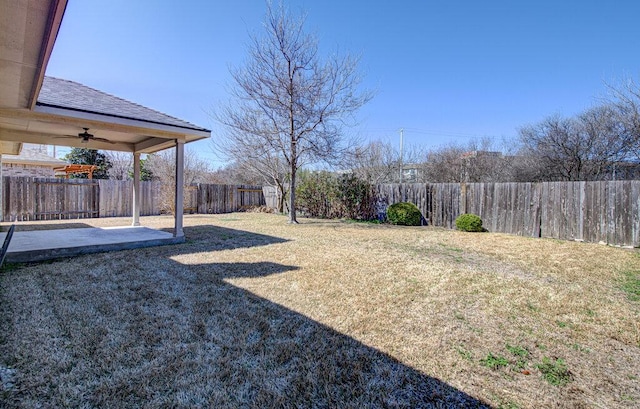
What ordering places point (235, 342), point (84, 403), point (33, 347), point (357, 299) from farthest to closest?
point (357, 299)
point (235, 342)
point (33, 347)
point (84, 403)

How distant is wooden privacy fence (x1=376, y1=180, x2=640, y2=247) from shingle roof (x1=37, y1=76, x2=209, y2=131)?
8.51 metres

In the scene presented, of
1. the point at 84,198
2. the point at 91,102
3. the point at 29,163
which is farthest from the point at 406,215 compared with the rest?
the point at 29,163

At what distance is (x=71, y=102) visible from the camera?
234 inches

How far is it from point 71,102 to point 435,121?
69.7 ft

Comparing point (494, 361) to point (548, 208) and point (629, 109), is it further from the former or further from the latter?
point (629, 109)

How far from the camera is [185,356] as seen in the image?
2.34 m

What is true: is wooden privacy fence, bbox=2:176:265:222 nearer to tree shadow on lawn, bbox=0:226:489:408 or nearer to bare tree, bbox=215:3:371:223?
bare tree, bbox=215:3:371:223

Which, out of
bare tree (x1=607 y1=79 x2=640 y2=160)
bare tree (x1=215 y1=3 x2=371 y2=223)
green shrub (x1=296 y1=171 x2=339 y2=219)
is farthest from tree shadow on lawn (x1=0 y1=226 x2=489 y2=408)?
bare tree (x1=607 y1=79 x2=640 y2=160)

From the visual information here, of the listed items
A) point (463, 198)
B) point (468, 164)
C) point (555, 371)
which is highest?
point (468, 164)

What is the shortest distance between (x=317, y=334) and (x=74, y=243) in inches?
236

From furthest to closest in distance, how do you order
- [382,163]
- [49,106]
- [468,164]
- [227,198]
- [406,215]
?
[382,163]
[468,164]
[227,198]
[406,215]
[49,106]

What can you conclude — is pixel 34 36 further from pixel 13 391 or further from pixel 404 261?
pixel 404 261

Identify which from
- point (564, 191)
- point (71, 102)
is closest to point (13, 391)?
point (71, 102)

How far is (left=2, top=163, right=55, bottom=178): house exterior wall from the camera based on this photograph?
52.7 feet
